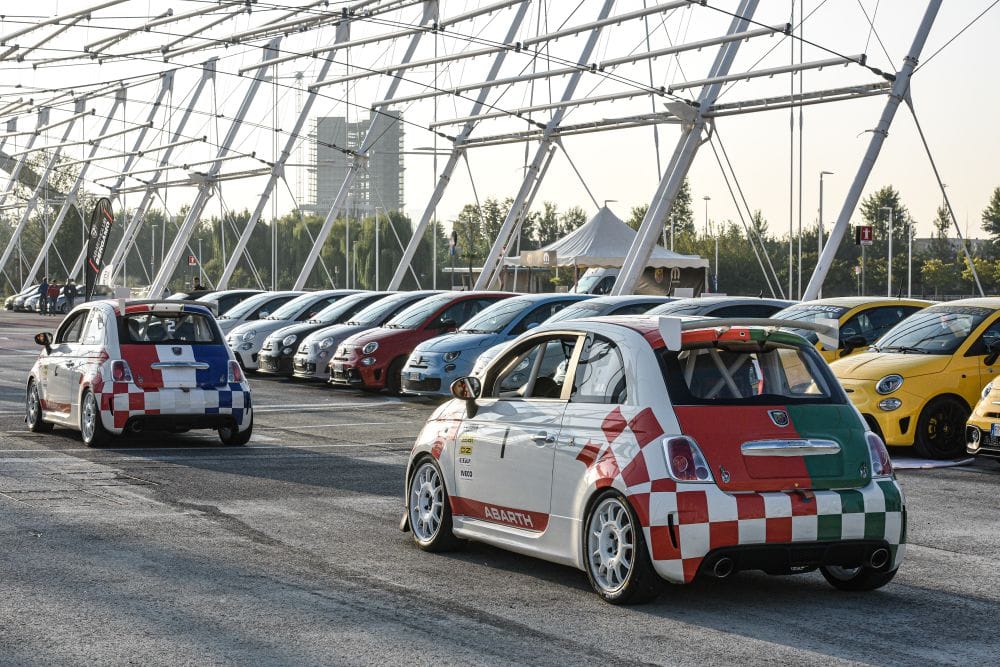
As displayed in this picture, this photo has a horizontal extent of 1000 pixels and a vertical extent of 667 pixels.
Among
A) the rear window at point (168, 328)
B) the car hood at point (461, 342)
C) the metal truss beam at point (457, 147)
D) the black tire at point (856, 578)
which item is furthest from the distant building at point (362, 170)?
the black tire at point (856, 578)

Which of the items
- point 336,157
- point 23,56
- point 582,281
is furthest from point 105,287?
point 336,157

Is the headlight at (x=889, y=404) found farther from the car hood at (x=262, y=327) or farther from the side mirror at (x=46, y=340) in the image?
the car hood at (x=262, y=327)

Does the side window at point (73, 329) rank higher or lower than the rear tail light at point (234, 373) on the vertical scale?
higher

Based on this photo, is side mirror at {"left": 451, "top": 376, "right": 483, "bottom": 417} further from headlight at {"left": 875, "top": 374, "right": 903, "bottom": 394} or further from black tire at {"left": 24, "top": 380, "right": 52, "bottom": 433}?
black tire at {"left": 24, "top": 380, "right": 52, "bottom": 433}

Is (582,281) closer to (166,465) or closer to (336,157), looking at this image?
(166,465)

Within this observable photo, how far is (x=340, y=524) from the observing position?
10.2m

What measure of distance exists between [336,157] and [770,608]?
12554cm

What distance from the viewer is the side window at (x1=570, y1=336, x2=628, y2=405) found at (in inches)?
308

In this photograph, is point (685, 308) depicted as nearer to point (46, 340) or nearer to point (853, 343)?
point (853, 343)

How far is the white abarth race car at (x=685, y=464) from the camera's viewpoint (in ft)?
23.9

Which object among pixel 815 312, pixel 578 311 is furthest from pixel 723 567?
pixel 578 311

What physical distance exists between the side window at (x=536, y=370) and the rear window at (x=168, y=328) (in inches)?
297

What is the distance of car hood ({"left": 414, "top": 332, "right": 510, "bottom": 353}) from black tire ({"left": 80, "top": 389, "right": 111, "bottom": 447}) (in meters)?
6.75

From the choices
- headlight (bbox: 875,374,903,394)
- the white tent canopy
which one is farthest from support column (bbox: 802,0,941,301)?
the white tent canopy
